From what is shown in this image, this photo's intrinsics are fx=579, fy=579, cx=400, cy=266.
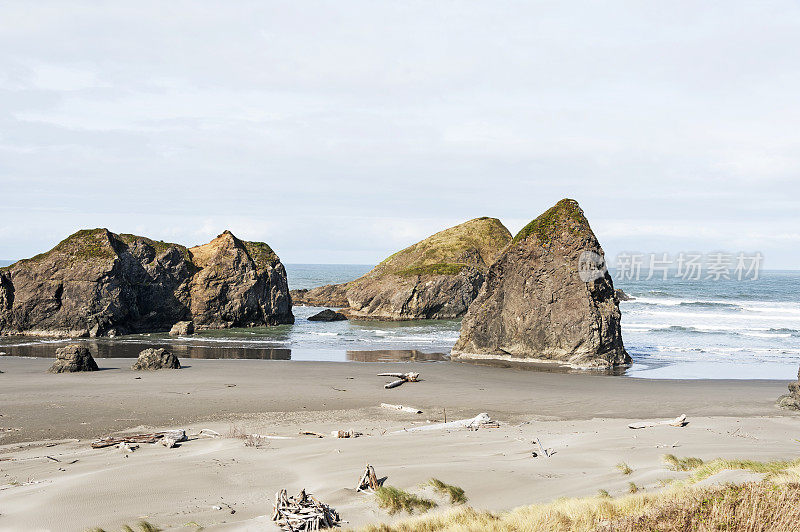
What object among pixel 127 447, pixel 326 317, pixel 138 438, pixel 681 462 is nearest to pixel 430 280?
pixel 326 317

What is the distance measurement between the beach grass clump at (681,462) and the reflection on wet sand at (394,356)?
742 inches

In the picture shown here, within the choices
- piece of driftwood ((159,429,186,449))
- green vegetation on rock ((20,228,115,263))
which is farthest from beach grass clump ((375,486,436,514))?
green vegetation on rock ((20,228,115,263))

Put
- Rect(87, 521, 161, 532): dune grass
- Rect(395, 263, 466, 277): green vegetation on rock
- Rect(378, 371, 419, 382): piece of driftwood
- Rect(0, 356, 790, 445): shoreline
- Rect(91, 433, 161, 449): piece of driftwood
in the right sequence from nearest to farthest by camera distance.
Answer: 1. Rect(87, 521, 161, 532): dune grass
2. Rect(91, 433, 161, 449): piece of driftwood
3. Rect(0, 356, 790, 445): shoreline
4. Rect(378, 371, 419, 382): piece of driftwood
5. Rect(395, 263, 466, 277): green vegetation on rock

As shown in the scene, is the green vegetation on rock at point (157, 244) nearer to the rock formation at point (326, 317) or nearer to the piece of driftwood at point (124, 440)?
the rock formation at point (326, 317)

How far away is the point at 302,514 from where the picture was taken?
24.2 ft

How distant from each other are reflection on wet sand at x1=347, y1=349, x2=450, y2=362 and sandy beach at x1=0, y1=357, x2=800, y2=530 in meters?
4.58

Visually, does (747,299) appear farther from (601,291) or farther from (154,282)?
(154,282)

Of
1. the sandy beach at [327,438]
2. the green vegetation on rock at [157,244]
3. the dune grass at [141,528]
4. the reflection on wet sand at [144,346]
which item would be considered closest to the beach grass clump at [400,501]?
the sandy beach at [327,438]

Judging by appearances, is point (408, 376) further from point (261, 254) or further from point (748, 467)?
point (261, 254)

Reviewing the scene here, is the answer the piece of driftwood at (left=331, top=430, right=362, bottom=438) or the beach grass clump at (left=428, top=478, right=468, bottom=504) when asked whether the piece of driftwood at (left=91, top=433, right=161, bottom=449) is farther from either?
the beach grass clump at (left=428, top=478, right=468, bottom=504)

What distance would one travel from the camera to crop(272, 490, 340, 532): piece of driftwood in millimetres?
7262

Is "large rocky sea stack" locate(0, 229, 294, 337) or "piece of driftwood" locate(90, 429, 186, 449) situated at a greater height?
"large rocky sea stack" locate(0, 229, 294, 337)

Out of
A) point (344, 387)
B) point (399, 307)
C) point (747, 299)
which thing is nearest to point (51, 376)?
point (344, 387)

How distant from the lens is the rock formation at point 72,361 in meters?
23.1
